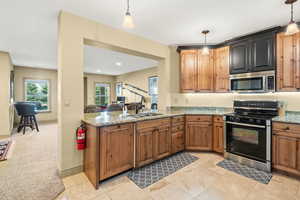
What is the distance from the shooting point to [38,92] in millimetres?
6945

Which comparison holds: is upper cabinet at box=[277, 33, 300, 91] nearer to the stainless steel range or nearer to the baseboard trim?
the stainless steel range

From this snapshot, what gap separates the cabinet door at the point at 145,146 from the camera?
249 centimetres

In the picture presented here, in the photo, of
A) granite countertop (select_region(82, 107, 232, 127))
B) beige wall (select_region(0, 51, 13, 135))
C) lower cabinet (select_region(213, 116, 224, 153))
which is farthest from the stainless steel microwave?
beige wall (select_region(0, 51, 13, 135))

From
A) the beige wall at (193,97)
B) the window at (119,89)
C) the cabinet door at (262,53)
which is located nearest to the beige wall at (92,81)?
the window at (119,89)

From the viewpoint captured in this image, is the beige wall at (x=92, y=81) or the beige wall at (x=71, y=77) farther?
the beige wall at (x=92, y=81)

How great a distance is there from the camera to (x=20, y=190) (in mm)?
2000

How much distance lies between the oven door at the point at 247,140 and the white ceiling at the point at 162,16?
1848mm

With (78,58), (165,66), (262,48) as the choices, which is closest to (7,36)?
(78,58)

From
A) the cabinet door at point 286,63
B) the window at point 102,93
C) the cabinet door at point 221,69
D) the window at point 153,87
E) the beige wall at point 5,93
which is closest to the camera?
the cabinet door at point 286,63

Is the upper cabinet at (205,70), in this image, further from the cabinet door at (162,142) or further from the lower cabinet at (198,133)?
the cabinet door at (162,142)

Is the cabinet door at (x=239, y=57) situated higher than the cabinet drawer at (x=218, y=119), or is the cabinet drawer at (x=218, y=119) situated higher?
the cabinet door at (x=239, y=57)

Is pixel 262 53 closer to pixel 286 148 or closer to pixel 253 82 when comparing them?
pixel 253 82

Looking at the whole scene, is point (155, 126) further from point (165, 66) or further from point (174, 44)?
point (174, 44)

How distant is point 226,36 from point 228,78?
91 centimetres
